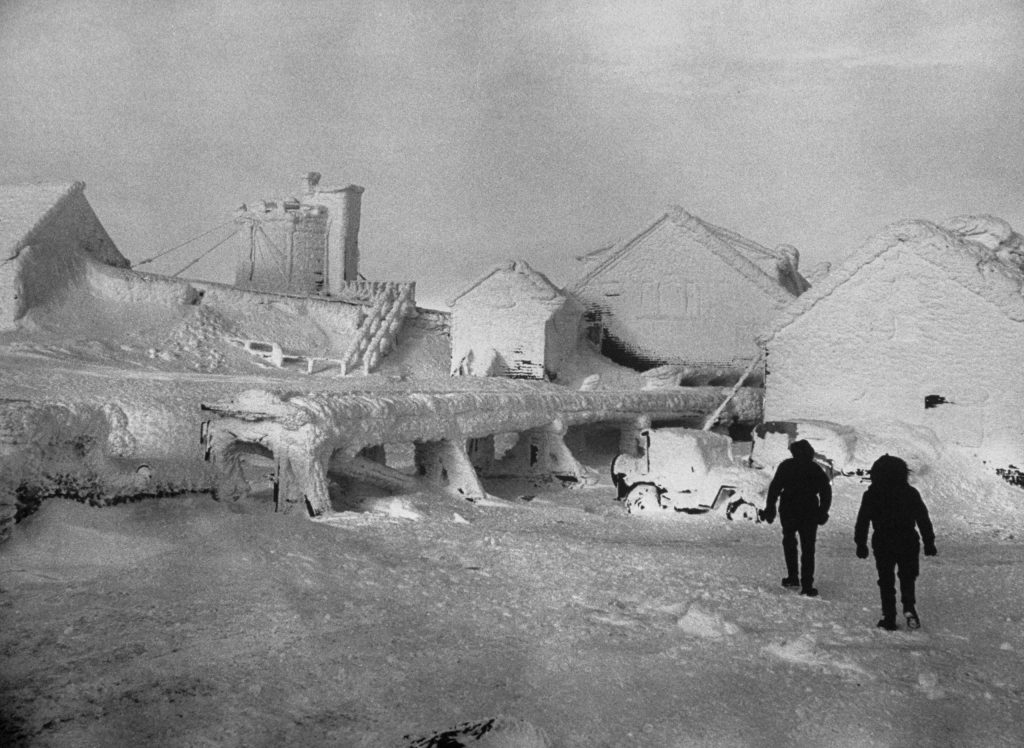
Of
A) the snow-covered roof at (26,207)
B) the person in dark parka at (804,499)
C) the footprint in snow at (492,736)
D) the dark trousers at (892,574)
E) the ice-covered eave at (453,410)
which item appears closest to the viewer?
the footprint in snow at (492,736)

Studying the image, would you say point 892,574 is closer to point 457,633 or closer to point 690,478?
point 457,633

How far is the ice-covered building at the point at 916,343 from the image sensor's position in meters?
12.5

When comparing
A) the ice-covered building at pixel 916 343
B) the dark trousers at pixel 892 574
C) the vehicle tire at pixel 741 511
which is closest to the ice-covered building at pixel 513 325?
the ice-covered building at pixel 916 343

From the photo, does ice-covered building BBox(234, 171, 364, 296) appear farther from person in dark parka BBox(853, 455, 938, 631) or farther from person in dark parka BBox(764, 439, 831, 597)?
person in dark parka BBox(853, 455, 938, 631)

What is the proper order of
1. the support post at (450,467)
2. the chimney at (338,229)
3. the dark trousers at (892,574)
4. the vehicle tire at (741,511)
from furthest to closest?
the chimney at (338,229), the support post at (450,467), the vehicle tire at (741,511), the dark trousers at (892,574)

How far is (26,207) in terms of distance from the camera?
2045 cm

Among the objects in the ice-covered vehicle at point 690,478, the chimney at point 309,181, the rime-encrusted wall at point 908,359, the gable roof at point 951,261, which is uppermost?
the chimney at point 309,181

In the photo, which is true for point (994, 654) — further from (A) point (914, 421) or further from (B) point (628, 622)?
(A) point (914, 421)

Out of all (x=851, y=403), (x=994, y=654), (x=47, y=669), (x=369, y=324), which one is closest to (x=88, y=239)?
(x=369, y=324)

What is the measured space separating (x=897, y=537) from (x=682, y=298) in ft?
50.1

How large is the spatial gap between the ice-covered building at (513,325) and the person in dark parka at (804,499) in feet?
41.5

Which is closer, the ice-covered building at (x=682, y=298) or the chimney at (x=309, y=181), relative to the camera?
the ice-covered building at (x=682, y=298)

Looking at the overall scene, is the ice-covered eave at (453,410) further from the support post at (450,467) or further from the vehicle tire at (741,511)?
the vehicle tire at (741,511)

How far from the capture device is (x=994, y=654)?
5.45 m
